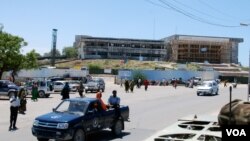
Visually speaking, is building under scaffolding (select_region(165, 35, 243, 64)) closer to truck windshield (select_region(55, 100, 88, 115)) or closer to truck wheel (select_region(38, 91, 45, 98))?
truck wheel (select_region(38, 91, 45, 98))

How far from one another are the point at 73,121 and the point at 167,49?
183 m

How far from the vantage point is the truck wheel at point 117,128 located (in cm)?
1631

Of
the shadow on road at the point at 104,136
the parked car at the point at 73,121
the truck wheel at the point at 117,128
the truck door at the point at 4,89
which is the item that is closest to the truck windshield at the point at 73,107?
the parked car at the point at 73,121

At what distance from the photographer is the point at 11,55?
184 ft

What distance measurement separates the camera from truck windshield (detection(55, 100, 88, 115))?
14.6 m

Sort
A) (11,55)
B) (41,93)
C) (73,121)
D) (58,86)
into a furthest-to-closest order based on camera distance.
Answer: (11,55)
(58,86)
(41,93)
(73,121)

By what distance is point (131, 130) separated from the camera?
59.2 feet

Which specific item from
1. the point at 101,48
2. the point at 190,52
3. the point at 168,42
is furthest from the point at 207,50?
the point at 101,48

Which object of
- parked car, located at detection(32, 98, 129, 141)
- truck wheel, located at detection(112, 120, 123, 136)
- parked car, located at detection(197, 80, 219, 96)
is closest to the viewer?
parked car, located at detection(32, 98, 129, 141)

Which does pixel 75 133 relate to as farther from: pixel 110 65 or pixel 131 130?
pixel 110 65

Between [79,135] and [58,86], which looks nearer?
[79,135]

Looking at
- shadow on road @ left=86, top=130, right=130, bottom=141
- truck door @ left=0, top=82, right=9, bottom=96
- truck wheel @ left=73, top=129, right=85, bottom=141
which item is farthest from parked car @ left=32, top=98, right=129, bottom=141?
truck door @ left=0, top=82, right=9, bottom=96

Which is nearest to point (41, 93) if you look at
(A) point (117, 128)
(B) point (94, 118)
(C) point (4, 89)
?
(C) point (4, 89)

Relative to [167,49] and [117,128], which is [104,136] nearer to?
[117,128]
